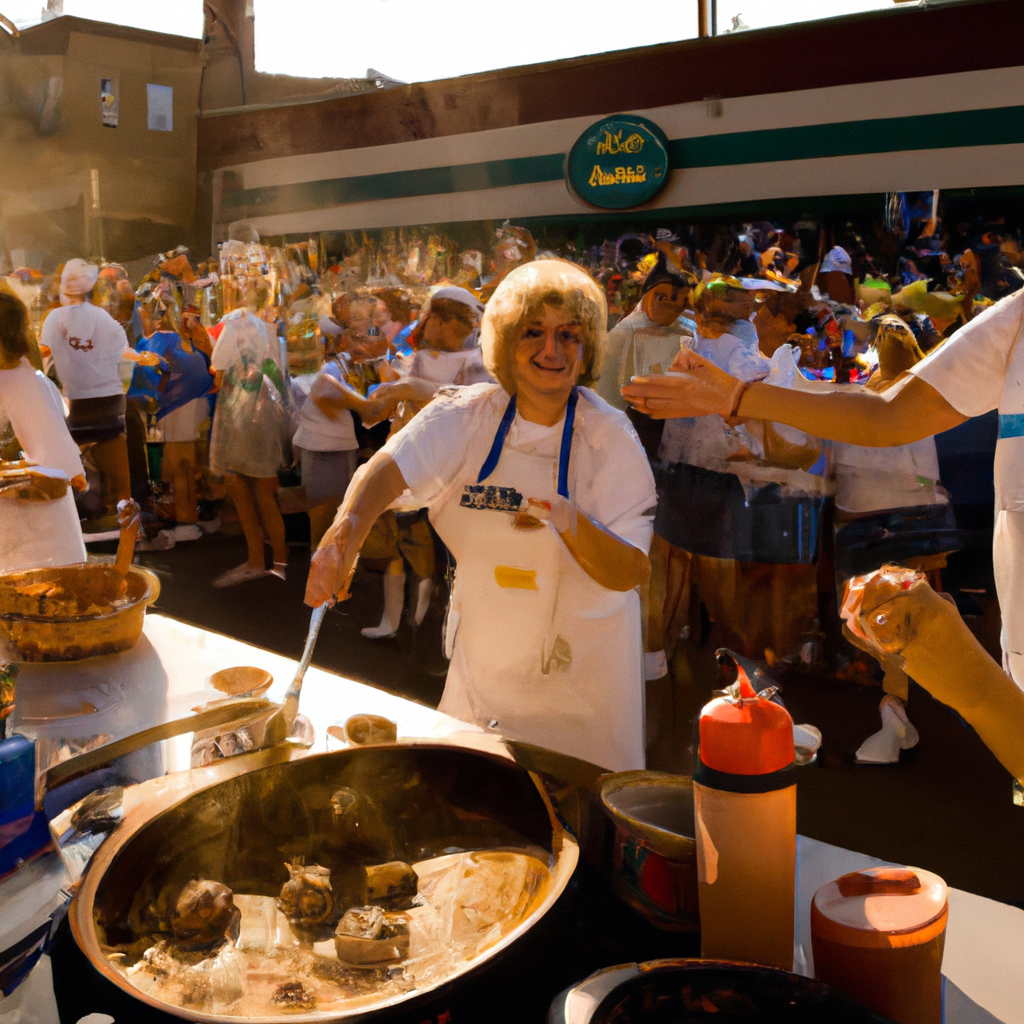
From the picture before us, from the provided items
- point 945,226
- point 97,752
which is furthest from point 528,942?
point 945,226

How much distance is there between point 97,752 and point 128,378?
2.61 meters

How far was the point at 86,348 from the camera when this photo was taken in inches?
102

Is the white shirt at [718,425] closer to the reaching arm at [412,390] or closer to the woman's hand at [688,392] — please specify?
the reaching arm at [412,390]

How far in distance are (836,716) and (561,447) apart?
192 centimetres

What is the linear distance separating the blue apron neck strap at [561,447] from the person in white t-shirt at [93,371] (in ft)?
3.91

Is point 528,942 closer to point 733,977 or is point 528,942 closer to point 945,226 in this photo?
point 733,977

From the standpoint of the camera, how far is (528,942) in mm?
720

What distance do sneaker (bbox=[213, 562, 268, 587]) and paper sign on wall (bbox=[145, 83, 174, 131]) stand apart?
2.30 metres

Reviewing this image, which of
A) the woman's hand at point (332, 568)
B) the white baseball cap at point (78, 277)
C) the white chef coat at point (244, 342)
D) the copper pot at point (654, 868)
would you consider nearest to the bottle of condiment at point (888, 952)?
the copper pot at point (654, 868)

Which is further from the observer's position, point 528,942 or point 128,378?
point 128,378

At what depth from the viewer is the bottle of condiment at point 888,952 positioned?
2.28 ft

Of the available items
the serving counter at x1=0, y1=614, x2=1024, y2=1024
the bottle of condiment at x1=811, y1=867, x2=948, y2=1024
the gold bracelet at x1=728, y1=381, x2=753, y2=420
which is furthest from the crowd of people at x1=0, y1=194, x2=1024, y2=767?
the bottle of condiment at x1=811, y1=867, x2=948, y2=1024

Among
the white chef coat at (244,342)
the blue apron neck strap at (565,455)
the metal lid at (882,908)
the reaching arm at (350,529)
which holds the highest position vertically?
the white chef coat at (244,342)

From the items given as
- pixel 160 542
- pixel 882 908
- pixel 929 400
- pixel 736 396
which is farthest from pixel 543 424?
pixel 160 542
